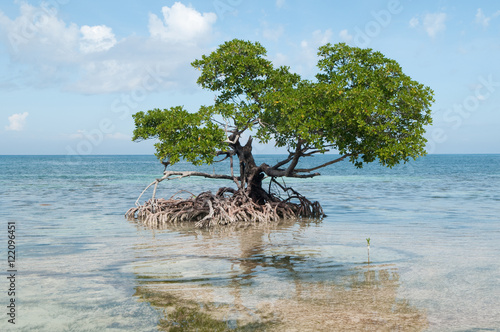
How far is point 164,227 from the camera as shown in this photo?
52.0ft

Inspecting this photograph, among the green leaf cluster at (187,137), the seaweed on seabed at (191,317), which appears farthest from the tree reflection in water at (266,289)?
the green leaf cluster at (187,137)

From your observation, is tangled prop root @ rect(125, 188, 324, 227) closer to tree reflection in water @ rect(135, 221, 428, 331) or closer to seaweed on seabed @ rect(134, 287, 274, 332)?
tree reflection in water @ rect(135, 221, 428, 331)

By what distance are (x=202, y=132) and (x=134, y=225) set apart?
445 centimetres

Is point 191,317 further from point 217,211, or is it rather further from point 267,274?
point 217,211

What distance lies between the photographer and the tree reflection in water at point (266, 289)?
252 inches

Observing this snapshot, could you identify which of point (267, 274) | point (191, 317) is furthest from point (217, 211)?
point (191, 317)

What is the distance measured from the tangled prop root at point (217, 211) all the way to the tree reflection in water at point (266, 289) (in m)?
3.55

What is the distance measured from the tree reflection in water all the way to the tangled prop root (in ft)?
11.6

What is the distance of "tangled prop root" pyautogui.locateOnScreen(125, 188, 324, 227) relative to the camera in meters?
15.9

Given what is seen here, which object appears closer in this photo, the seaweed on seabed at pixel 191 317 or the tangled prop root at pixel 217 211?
the seaweed on seabed at pixel 191 317

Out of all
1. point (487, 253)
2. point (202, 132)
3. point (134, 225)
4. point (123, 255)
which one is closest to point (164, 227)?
point (134, 225)

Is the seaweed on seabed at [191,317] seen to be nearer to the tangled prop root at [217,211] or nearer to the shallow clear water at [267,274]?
the shallow clear water at [267,274]

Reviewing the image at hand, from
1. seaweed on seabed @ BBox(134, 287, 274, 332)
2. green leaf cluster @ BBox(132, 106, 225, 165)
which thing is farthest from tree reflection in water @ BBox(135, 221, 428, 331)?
green leaf cluster @ BBox(132, 106, 225, 165)

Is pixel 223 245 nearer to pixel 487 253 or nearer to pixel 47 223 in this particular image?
pixel 487 253
